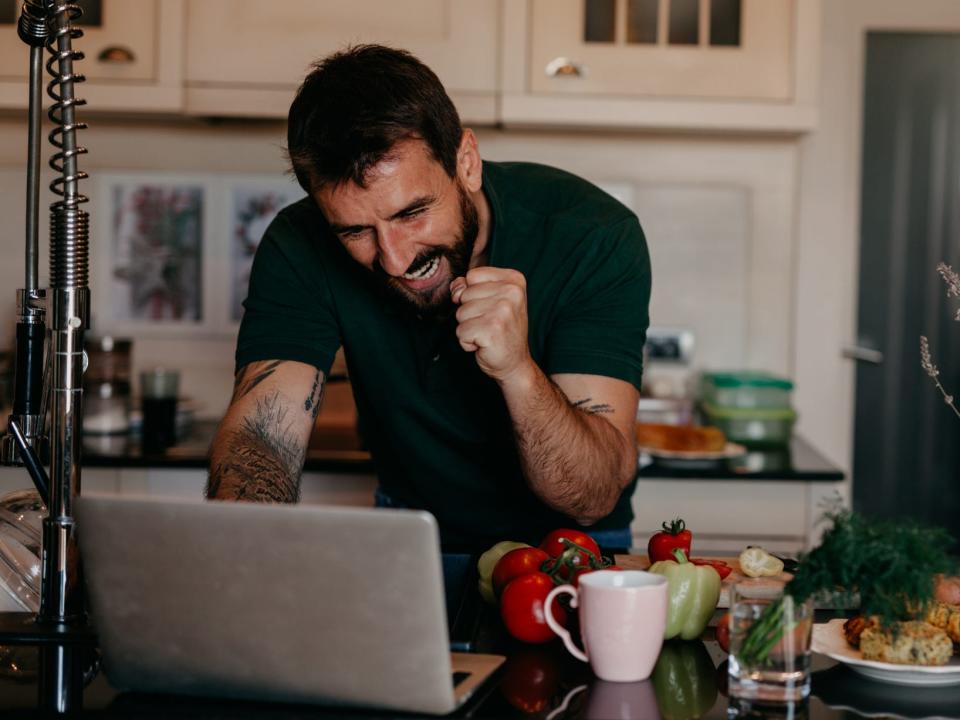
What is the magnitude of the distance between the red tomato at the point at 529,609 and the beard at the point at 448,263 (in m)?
0.51

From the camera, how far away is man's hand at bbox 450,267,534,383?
4.22 feet

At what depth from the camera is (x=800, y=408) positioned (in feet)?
9.64

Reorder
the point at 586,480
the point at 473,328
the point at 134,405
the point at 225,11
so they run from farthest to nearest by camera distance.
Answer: the point at 134,405
the point at 225,11
the point at 586,480
the point at 473,328

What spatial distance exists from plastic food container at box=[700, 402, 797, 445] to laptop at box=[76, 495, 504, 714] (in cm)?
179

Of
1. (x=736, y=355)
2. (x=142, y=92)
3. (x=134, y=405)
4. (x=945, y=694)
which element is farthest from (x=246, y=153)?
(x=945, y=694)

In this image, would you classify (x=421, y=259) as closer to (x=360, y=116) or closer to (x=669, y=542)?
(x=360, y=116)

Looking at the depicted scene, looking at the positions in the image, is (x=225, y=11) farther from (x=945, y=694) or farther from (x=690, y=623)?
(x=945, y=694)

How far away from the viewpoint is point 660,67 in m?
2.51

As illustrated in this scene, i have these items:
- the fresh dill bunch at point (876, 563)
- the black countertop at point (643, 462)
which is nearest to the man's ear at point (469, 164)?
the fresh dill bunch at point (876, 563)

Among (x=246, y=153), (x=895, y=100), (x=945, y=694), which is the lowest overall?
(x=945, y=694)

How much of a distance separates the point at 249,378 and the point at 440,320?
0.96ft

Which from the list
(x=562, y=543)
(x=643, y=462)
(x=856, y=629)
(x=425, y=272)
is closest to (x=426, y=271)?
(x=425, y=272)

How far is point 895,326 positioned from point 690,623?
213 centimetres

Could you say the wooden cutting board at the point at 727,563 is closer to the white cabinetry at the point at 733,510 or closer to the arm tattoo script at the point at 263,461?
the arm tattoo script at the point at 263,461
